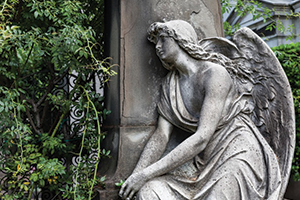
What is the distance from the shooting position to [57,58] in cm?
328

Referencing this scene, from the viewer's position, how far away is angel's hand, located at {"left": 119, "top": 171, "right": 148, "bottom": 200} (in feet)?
9.20

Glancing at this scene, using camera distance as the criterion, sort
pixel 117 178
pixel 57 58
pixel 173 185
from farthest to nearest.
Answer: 1. pixel 57 58
2. pixel 117 178
3. pixel 173 185

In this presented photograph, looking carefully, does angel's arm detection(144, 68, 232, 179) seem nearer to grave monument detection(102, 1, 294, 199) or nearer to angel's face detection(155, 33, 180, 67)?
grave monument detection(102, 1, 294, 199)

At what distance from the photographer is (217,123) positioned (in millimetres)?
2920

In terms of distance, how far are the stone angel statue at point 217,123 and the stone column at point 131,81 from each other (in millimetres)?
112

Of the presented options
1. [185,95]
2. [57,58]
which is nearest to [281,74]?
[185,95]

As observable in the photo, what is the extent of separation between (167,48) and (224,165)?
108 centimetres

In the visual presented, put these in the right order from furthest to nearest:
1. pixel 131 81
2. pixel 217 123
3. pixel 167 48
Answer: pixel 131 81
pixel 167 48
pixel 217 123

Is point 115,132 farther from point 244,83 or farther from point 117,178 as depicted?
point 244,83

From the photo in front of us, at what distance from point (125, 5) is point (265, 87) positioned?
4.84 feet

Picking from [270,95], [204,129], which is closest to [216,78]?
[204,129]

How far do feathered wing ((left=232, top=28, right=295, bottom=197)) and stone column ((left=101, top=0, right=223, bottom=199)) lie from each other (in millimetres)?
752

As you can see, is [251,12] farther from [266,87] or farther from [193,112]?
[193,112]

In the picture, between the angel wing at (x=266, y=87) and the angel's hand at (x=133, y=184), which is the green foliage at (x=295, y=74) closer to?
the angel wing at (x=266, y=87)
